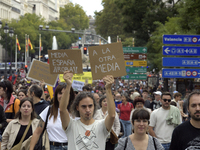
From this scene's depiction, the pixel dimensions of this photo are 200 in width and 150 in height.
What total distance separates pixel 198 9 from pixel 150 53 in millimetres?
14324

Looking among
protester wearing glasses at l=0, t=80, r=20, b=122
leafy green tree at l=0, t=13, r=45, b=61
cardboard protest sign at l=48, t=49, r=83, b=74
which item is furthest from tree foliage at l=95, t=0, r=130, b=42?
cardboard protest sign at l=48, t=49, r=83, b=74

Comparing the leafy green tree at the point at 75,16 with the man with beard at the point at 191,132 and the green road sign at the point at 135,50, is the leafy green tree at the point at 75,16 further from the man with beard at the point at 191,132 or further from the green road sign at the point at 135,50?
the man with beard at the point at 191,132

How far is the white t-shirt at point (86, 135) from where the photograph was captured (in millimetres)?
4098

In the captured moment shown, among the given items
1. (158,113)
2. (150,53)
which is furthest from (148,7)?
(158,113)

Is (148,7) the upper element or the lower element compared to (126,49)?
upper

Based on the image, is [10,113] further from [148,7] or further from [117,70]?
[148,7]

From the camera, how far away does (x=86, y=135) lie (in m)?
4.12

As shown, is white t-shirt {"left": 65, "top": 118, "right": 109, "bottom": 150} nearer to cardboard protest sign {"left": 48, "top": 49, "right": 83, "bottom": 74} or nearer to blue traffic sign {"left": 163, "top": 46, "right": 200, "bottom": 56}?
cardboard protest sign {"left": 48, "top": 49, "right": 83, "bottom": 74}

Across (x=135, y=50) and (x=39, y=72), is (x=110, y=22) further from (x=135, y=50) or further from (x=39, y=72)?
(x=39, y=72)

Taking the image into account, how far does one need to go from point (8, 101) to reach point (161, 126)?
2.77 metres

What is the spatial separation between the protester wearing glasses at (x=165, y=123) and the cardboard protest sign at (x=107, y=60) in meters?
2.62

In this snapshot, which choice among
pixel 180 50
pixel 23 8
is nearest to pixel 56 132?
pixel 180 50

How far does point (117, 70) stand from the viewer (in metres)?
4.89

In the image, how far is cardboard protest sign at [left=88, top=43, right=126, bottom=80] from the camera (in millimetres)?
4910
